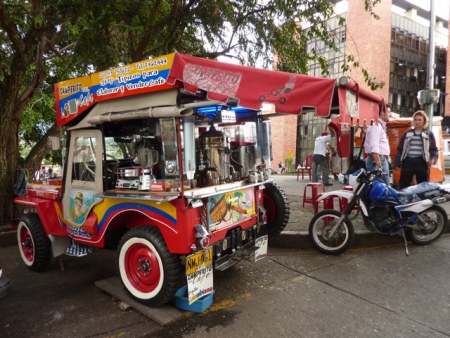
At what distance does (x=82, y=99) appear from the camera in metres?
3.67

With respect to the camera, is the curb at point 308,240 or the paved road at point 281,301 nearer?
the paved road at point 281,301

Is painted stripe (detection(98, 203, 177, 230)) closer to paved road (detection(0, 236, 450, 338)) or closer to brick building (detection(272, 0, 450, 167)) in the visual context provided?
paved road (detection(0, 236, 450, 338))

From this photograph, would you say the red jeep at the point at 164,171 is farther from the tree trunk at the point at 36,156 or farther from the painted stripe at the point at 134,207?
the tree trunk at the point at 36,156

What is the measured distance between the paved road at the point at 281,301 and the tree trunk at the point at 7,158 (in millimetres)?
1489

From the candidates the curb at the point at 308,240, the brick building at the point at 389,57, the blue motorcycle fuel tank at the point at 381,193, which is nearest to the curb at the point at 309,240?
the curb at the point at 308,240

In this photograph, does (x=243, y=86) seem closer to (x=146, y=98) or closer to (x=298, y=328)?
(x=146, y=98)

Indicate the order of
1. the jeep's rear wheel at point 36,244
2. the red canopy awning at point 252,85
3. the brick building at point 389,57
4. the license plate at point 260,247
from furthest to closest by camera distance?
the brick building at point 389,57
the jeep's rear wheel at point 36,244
the license plate at point 260,247
the red canopy awning at point 252,85

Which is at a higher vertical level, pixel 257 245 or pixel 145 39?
pixel 145 39

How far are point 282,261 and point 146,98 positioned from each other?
2.84 meters

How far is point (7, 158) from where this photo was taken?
5785 millimetres

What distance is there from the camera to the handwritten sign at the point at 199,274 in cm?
299

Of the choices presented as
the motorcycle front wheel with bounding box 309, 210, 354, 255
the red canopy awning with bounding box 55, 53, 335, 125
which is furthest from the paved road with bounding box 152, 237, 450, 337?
the red canopy awning with bounding box 55, 53, 335, 125

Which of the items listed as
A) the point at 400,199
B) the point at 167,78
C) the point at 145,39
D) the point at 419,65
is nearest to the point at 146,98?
the point at 167,78

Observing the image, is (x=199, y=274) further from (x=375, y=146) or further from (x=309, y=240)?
(x=375, y=146)
